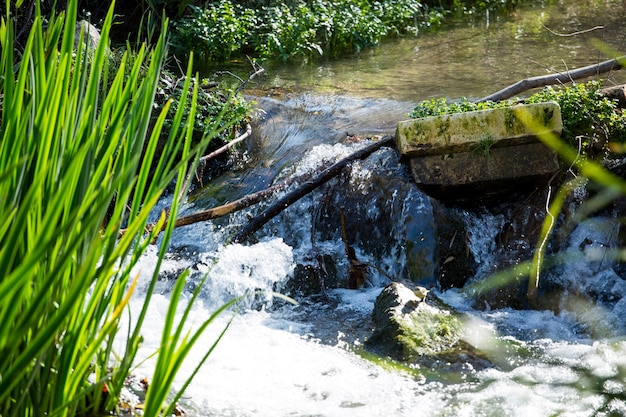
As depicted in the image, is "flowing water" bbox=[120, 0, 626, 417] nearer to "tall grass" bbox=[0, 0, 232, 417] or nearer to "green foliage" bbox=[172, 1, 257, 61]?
"tall grass" bbox=[0, 0, 232, 417]

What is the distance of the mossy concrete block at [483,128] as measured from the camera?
4656 mm

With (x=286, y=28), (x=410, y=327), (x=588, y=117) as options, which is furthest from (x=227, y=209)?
(x=286, y=28)

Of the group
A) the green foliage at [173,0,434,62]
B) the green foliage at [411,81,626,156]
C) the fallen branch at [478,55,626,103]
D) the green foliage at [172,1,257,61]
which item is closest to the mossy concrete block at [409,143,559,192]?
the green foliage at [411,81,626,156]

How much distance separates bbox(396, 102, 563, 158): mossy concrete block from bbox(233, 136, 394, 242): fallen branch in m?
0.44

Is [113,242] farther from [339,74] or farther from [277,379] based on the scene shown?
[339,74]

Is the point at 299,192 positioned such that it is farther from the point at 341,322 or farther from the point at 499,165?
the point at 499,165

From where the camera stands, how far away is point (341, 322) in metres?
4.42

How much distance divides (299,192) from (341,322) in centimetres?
99

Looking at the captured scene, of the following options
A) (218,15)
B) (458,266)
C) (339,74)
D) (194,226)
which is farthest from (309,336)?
(218,15)

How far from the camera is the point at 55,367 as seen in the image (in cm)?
170

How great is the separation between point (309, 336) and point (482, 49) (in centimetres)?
684

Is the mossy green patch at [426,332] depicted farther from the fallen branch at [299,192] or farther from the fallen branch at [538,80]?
the fallen branch at [538,80]

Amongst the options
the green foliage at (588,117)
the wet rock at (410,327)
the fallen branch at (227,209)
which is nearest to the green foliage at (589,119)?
the green foliage at (588,117)

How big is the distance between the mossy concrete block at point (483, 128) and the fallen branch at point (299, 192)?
1.43 feet
